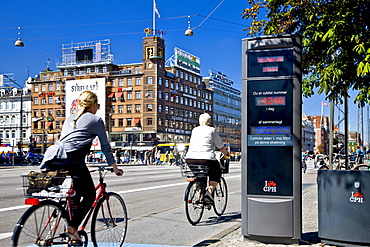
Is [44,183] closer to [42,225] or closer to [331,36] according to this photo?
[42,225]

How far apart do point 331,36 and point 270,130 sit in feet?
9.26

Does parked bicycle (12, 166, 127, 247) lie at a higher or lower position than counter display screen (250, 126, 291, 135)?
lower

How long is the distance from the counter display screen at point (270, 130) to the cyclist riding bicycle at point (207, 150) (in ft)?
5.39

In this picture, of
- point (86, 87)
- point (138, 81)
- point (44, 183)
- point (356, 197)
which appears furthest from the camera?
point (86, 87)

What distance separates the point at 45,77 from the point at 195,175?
10689cm

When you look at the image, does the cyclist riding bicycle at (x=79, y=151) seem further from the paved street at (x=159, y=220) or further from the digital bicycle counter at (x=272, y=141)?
the digital bicycle counter at (x=272, y=141)

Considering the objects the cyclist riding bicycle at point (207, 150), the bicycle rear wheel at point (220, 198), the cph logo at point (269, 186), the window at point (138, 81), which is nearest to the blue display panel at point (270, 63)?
the cph logo at point (269, 186)

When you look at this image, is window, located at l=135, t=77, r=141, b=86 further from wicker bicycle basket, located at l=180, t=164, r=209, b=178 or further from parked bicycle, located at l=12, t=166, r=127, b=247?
parked bicycle, located at l=12, t=166, r=127, b=247

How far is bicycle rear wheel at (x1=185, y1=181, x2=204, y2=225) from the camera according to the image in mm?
7270

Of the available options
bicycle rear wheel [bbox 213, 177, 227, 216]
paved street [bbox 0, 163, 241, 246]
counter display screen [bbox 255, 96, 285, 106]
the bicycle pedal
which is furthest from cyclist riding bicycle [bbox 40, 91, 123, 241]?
bicycle rear wheel [bbox 213, 177, 227, 216]

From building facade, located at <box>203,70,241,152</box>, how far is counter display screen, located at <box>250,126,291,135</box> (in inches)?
4433

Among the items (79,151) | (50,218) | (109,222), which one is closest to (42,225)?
(50,218)

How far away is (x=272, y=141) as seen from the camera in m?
5.77

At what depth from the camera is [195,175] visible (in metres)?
7.39
